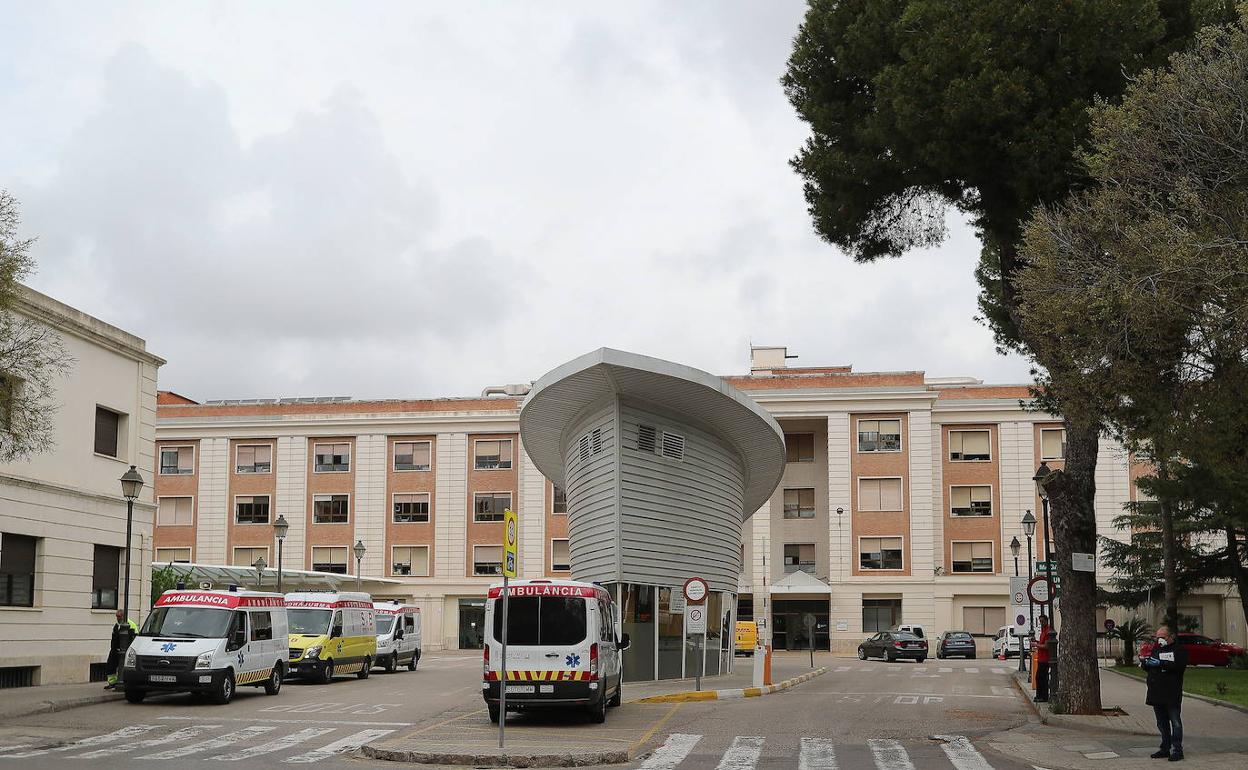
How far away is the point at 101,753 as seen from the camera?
1600 cm

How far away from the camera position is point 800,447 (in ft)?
232

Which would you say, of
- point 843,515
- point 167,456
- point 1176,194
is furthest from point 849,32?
point 167,456

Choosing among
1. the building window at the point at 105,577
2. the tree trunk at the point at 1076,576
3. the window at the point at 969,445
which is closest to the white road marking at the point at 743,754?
the tree trunk at the point at 1076,576

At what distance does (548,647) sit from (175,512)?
58295 mm

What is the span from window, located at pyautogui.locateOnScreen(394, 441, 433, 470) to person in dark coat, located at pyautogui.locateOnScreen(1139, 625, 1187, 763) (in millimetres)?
58229

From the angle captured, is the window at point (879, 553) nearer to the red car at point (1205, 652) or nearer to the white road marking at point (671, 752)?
the red car at point (1205, 652)

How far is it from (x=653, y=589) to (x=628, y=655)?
160 cm

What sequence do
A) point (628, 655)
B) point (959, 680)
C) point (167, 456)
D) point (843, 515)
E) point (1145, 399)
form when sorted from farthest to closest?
1. point (167, 456)
2. point (843, 515)
3. point (959, 680)
4. point (628, 655)
5. point (1145, 399)

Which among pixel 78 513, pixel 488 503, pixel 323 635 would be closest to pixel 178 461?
pixel 488 503

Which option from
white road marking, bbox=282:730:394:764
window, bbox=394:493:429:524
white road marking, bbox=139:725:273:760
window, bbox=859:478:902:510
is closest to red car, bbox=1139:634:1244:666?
window, bbox=859:478:902:510

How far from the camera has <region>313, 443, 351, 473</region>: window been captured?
236 ft

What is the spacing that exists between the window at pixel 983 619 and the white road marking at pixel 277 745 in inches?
2069

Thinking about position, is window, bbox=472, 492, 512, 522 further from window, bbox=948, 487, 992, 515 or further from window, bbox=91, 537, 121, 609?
window, bbox=91, 537, 121, 609

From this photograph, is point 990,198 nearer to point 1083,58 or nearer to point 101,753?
point 1083,58
